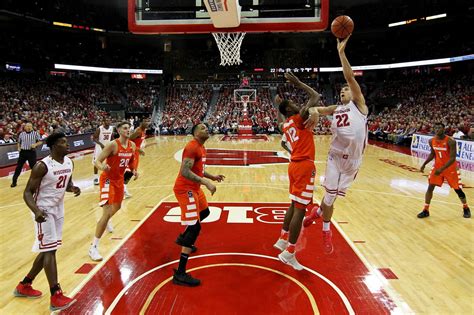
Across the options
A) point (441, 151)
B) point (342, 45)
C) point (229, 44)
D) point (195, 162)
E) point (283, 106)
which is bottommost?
point (441, 151)

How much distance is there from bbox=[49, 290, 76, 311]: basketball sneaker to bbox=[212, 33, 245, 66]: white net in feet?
34.9

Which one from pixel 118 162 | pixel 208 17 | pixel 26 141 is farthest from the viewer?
pixel 26 141

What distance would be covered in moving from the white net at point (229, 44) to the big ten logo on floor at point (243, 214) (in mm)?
7191

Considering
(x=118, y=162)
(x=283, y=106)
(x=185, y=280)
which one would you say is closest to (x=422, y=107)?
(x=283, y=106)

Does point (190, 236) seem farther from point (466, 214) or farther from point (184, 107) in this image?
point (184, 107)

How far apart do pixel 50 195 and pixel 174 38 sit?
3609cm

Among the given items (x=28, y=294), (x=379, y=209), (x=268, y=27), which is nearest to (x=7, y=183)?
(x=28, y=294)

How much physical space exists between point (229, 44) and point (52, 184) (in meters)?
11.5

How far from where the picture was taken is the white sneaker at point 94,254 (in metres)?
4.93

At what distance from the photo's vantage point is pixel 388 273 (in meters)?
4.51

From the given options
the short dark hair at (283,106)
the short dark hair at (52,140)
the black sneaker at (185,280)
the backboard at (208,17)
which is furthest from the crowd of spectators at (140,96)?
the black sneaker at (185,280)

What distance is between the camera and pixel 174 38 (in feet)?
122

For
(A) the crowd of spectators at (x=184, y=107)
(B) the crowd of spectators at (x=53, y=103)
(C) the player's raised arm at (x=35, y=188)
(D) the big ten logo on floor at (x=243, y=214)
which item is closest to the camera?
(C) the player's raised arm at (x=35, y=188)

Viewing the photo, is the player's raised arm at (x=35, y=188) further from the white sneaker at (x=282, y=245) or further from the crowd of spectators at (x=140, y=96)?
the crowd of spectators at (x=140, y=96)
